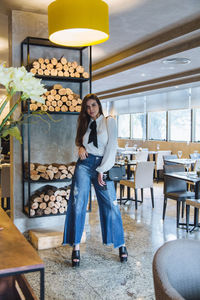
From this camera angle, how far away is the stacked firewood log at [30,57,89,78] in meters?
4.00

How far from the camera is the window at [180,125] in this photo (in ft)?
34.9

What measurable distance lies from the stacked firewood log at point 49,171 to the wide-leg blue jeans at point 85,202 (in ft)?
2.26

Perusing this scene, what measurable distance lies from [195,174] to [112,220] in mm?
2185

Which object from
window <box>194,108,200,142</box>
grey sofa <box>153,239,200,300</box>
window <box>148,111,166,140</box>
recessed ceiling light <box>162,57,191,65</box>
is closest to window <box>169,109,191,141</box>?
window <box>194,108,200,142</box>

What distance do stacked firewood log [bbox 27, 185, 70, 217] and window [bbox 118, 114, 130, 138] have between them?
33.5ft

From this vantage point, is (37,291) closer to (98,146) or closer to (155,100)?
(98,146)

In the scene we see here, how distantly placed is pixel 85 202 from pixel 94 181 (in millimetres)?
248

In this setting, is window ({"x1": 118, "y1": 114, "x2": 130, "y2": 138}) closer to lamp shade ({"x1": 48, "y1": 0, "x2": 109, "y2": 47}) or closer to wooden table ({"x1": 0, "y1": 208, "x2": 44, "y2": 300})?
lamp shade ({"x1": 48, "y1": 0, "x2": 109, "y2": 47})

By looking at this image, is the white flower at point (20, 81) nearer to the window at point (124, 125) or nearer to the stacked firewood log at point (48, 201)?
the stacked firewood log at point (48, 201)

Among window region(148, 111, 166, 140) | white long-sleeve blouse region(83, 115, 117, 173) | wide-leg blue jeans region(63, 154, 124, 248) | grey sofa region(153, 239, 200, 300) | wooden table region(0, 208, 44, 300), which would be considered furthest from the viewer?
window region(148, 111, 166, 140)

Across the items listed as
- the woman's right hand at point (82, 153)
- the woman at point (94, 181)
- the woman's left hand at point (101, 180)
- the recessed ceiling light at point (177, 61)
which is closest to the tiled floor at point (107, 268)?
the woman at point (94, 181)

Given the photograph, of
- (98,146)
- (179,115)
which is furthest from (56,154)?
(179,115)

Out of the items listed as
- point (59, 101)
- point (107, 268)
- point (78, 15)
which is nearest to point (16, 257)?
point (78, 15)

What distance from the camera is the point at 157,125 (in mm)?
12062
